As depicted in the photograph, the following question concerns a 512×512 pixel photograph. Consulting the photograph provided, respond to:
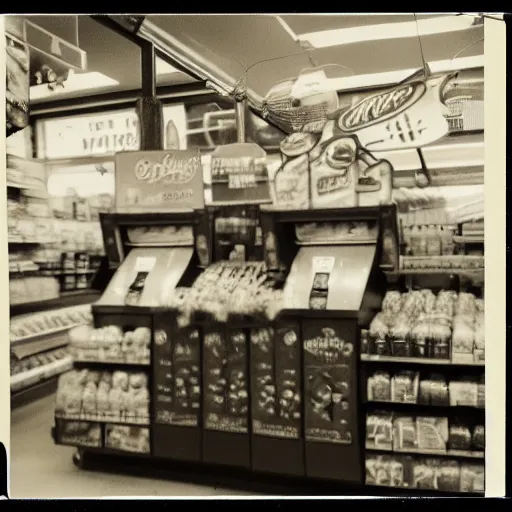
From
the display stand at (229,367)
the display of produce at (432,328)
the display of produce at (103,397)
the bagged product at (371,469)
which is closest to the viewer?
the display of produce at (432,328)

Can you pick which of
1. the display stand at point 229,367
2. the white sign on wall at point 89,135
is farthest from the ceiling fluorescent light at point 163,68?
the display stand at point 229,367

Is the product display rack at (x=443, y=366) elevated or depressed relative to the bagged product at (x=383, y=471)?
elevated

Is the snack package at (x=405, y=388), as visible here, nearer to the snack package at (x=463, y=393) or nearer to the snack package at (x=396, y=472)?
the snack package at (x=463, y=393)

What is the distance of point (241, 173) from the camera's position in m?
3.15

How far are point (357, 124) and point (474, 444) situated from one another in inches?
71.1

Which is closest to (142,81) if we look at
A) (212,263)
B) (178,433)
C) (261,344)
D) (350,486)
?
(212,263)

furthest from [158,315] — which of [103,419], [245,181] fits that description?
[245,181]

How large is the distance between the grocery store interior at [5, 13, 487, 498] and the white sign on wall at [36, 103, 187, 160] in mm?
13

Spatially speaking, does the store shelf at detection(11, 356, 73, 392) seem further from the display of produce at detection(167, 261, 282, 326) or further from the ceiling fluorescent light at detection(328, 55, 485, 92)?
the ceiling fluorescent light at detection(328, 55, 485, 92)

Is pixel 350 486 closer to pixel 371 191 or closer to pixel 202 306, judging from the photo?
pixel 202 306

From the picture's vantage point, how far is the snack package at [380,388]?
303 centimetres

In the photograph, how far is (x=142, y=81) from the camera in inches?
126

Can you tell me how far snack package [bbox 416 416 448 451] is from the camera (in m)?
3.00

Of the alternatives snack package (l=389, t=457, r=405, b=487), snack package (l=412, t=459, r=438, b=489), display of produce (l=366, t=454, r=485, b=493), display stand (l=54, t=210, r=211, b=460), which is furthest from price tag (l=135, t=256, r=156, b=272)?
snack package (l=412, t=459, r=438, b=489)
